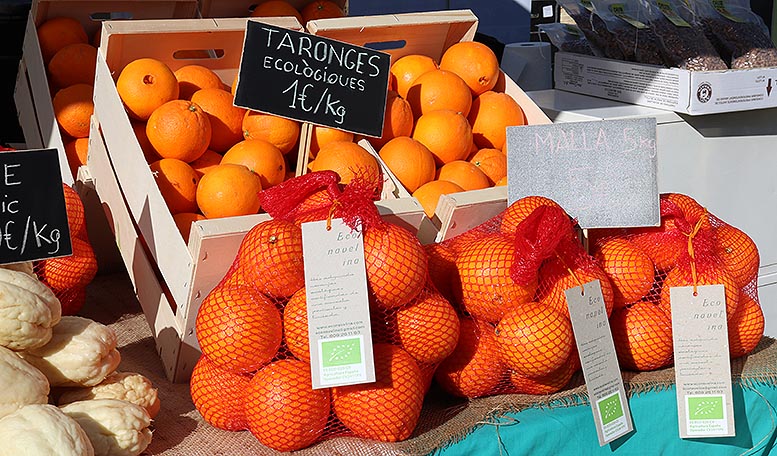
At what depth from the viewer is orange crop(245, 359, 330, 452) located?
1.33m

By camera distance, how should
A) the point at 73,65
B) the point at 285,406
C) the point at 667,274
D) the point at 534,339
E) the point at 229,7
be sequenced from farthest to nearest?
1. the point at 229,7
2. the point at 73,65
3. the point at 667,274
4. the point at 534,339
5. the point at 285,406

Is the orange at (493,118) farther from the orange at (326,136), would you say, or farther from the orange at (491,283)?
the orange at (491,283)

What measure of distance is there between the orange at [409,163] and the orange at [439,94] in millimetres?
215

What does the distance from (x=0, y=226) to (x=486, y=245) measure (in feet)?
2.77

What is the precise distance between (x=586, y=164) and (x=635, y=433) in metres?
0.55

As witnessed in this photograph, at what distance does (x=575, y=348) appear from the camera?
156cm

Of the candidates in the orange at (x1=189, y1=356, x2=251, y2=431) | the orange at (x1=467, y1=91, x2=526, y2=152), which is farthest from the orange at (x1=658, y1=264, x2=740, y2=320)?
the orange at (x1=189, y1=356, x2=251, y2=431)

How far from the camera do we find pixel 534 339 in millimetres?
1424

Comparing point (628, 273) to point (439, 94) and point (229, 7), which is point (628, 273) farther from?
point (229, 7)

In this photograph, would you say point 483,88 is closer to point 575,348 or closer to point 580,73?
point 580,73

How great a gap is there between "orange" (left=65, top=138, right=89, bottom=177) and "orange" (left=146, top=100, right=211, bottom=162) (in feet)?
1.06

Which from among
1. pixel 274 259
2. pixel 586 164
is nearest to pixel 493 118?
pixel 586 164

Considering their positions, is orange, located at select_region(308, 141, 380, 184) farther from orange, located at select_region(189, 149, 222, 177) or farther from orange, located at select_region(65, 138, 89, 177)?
orange, located at select_region(65, 138, 89, 177)

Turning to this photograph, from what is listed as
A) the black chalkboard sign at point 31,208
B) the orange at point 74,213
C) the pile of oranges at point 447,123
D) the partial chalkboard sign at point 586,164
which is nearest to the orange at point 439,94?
the pile of oranges at point 447,123
